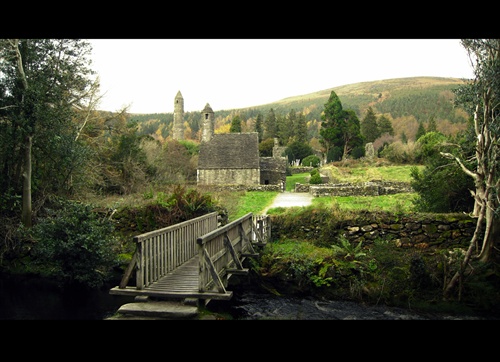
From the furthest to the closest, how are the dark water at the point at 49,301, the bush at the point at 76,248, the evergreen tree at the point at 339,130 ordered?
the evergreen tree at the point at 339,130
the bush at the point at 76,248
the dark water at the point at 49,301

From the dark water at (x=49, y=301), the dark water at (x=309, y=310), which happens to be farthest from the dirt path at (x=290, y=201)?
the dark water at (x=49, y=301)

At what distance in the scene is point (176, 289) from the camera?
751 cm

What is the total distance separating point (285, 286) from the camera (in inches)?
470

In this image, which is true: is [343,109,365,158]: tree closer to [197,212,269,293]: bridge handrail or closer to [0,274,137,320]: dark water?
[197,212,269,293]: bridge handrail

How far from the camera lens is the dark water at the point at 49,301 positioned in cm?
1038

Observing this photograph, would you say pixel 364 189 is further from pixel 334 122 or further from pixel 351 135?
pixel 334 122

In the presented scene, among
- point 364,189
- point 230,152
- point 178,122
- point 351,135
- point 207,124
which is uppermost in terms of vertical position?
point 178,122

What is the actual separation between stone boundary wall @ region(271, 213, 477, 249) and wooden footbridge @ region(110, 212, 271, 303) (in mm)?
3503

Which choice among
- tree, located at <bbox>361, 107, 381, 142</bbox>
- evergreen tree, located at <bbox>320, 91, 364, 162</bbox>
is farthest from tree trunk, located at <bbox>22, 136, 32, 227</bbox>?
tree, located at <bbox>361, 107, 381, 142</bbox>

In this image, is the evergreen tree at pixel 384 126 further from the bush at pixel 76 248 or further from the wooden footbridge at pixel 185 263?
the bush at pixel 76 248

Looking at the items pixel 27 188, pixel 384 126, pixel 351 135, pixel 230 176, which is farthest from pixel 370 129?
pixel 27 188

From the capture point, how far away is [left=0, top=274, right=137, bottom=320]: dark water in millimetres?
10375

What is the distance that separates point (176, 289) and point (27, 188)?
904 cm
